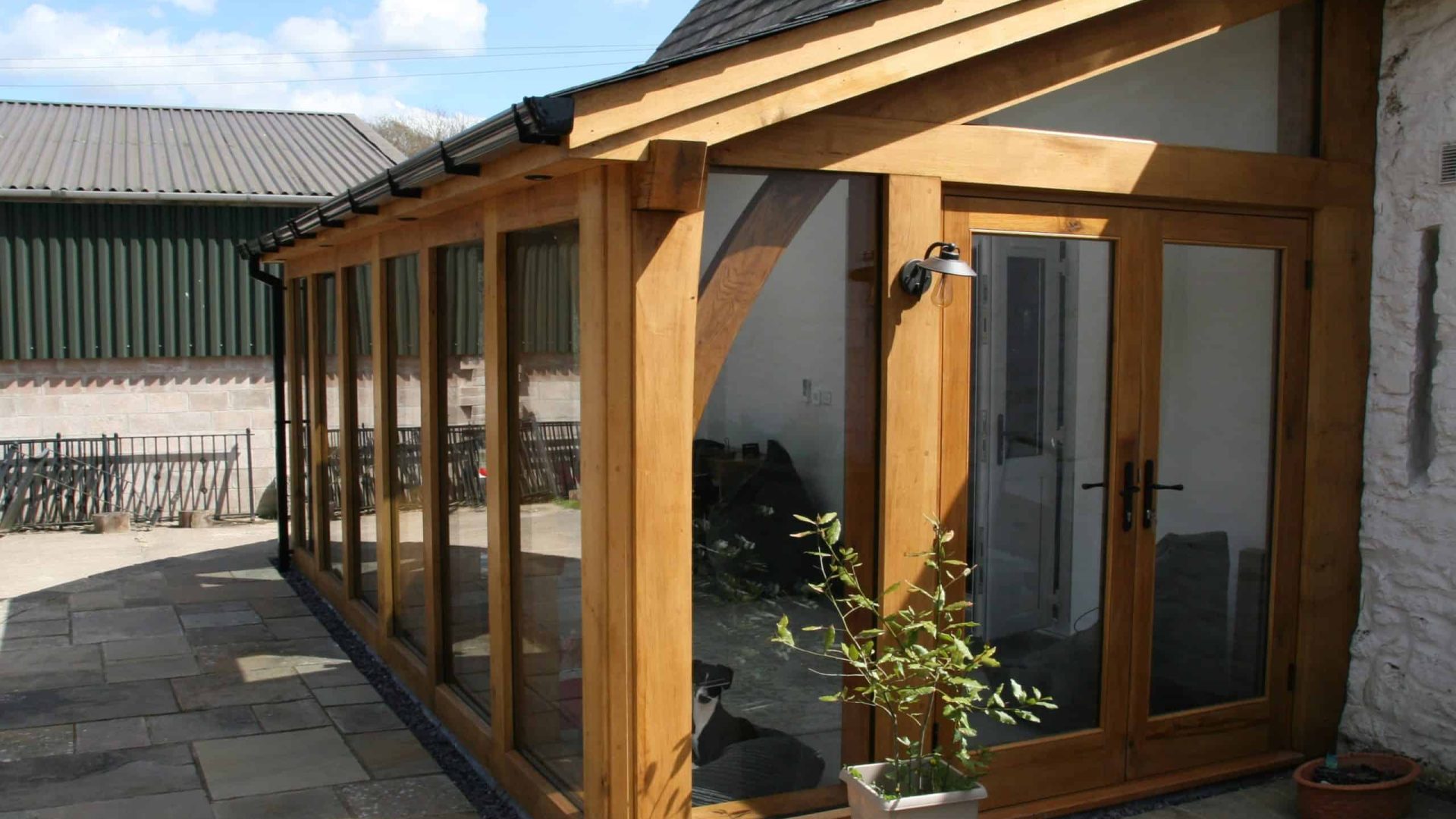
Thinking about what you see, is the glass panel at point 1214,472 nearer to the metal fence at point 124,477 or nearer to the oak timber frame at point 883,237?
the oak timber frame at point 883,237

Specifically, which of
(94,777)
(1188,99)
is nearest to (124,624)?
(94,777)

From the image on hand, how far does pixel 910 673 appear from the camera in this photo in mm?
3832

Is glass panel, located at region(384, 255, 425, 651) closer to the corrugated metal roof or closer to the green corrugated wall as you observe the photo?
the green corrugated wall

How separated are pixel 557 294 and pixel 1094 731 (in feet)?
7.99

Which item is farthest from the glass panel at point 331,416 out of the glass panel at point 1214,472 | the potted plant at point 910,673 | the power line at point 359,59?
the power line at point 359,59

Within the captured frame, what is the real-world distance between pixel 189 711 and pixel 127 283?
803 cm

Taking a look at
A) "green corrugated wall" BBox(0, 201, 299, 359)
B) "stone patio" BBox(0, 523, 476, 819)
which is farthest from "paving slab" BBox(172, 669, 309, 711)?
"green corrugated wall" BBox(0, 201, 299, 359)

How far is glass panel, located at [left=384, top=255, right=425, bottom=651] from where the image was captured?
5.93 metres

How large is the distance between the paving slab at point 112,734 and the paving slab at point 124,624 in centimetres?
172

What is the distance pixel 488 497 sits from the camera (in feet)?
16.0

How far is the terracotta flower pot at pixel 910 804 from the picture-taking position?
357cm

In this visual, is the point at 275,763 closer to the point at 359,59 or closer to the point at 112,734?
the point at 112,734

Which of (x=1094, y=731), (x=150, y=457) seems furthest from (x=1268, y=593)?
(x=150, y=457)

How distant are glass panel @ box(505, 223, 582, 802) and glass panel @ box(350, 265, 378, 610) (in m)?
2.32
